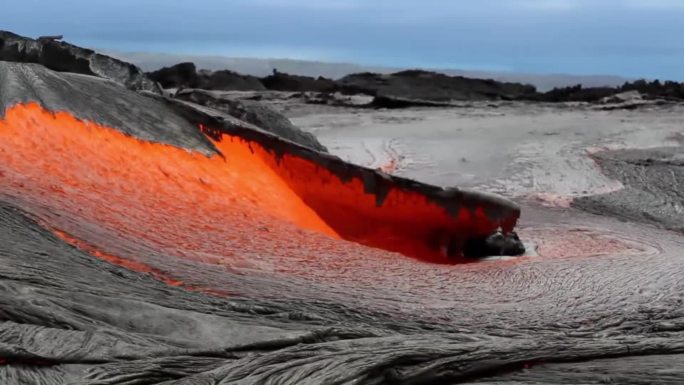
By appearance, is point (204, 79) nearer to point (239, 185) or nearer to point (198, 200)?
point (239, 185)

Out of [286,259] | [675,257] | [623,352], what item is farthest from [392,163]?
[623,352]

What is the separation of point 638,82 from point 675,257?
975 centimetres

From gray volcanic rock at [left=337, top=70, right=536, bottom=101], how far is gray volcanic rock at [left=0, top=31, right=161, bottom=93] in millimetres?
6975

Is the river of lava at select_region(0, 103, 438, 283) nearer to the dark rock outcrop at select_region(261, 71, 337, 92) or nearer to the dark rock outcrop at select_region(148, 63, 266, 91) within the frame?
the dark rock outcrop at select_region(148, 63, 266, 91)

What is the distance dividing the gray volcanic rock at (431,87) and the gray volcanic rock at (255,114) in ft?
20.6

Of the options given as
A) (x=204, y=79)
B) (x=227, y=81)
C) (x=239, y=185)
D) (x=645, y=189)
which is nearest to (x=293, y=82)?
(x=227, y=81)

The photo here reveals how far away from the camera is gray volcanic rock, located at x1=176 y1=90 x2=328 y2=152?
5.05 m

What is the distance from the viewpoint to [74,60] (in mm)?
4641

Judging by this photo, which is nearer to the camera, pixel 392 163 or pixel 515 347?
pixel 515 347

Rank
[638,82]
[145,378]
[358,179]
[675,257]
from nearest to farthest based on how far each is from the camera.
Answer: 1. [145,378]
2. [675,257]
3. [358,179]
4. [638,82]

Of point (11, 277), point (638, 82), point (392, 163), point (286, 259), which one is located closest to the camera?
point (11, 277)

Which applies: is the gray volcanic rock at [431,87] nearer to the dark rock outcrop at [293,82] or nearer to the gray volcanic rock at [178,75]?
the dark rock outcrop at [293,82]

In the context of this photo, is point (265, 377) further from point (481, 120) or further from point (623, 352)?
point (481, 120)

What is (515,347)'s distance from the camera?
194cm
